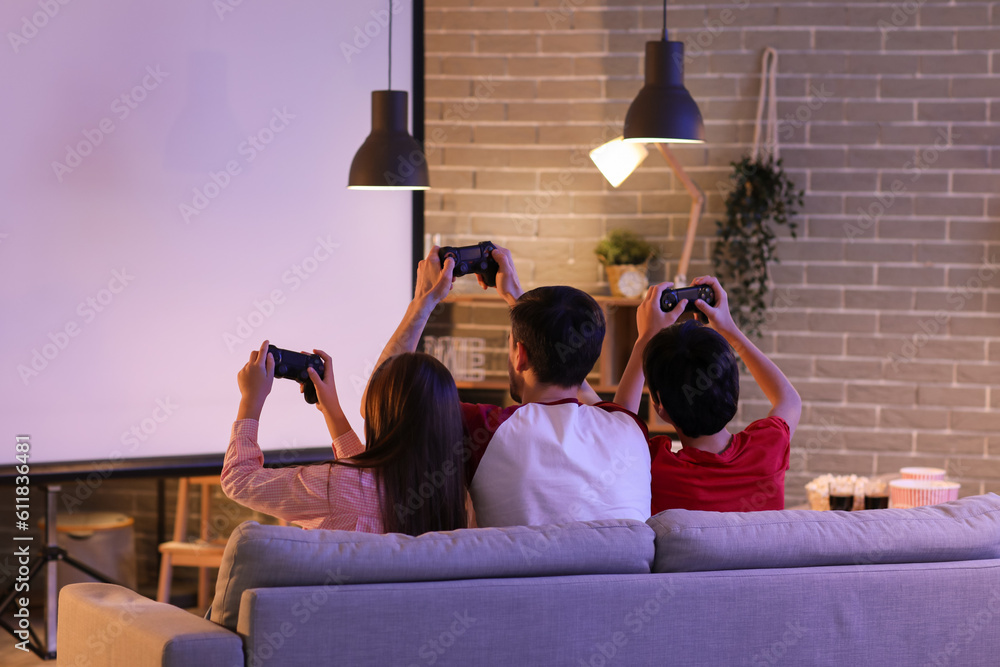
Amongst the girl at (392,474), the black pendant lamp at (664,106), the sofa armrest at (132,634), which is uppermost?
the black pendant lamp at (664,106)

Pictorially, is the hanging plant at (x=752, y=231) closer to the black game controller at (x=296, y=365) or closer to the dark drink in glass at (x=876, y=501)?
the dark drink in glass at (x=876, y=501)

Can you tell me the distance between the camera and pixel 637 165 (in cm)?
371

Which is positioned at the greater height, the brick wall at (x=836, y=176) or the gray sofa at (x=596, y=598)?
the brick wall at (x=836, y=176)

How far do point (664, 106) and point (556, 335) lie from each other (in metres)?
1.26

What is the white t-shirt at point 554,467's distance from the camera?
1785 millimetres

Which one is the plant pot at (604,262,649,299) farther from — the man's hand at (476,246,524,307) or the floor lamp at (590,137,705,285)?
the man's hand at (476,246,524,307)

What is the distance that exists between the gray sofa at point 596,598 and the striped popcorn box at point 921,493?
1000 mm

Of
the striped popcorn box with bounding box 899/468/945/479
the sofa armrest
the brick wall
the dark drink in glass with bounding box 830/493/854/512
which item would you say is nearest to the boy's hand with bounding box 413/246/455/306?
the sofa armrest

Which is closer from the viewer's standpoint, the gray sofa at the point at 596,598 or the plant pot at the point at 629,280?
the gray sofa at the point at 596,598

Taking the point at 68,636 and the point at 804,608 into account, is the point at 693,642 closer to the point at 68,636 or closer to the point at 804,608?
the point at 804,608

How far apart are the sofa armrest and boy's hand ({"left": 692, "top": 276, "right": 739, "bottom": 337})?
48.7 inches

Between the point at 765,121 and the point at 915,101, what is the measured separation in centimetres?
58

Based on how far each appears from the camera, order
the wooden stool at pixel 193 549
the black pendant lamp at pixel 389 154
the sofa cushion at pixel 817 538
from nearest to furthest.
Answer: the sofa cushion at pixel 817 538
the black pendant lamp at pixel 389 154
the wooden stool at pixel 193 549

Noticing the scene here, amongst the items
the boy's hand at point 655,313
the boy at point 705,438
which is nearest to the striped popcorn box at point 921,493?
the boy at point 705,438
